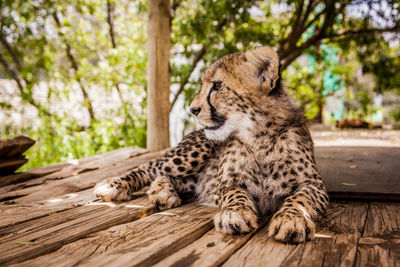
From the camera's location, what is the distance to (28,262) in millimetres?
1437

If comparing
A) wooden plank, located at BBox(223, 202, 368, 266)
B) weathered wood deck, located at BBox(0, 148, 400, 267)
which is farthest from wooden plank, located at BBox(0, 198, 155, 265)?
wooden plank, located at BBox(223, 202, 368, 266)

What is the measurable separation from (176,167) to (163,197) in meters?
0.45

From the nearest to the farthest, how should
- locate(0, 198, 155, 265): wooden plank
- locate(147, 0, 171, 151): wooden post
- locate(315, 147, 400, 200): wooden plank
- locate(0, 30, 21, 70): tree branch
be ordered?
locate(0, 198, 155, 265): wooden plank → locate(315, 147, 400, 200): wooden plank → locate(147, 0, 171, 151): wooden post → locate(0, 30, 21, 70): tree branch

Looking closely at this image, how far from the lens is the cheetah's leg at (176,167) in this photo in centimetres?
271

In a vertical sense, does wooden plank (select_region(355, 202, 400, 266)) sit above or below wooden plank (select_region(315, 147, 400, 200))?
below

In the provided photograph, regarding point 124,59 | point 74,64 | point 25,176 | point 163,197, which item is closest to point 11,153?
point 25,176

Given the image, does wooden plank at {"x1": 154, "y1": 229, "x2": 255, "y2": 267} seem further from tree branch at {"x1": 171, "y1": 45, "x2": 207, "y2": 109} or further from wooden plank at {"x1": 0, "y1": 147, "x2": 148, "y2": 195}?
tree branch at {"x1": 171, "y1": 45, "x2": 207, "y2": 109}

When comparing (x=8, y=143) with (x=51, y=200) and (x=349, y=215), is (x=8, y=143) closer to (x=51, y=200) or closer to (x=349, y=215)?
(x=51, y=200)

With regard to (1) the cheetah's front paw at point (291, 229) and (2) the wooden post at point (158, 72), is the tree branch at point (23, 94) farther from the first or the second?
(1) the cheetah's front paw at point (291, 229)

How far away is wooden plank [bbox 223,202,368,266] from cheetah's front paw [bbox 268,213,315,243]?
0.03m

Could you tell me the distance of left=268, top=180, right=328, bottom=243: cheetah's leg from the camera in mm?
1618

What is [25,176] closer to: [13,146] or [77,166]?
[13,146]

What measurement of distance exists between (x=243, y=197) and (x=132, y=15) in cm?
606

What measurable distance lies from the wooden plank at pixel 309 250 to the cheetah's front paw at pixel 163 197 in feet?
2.39
